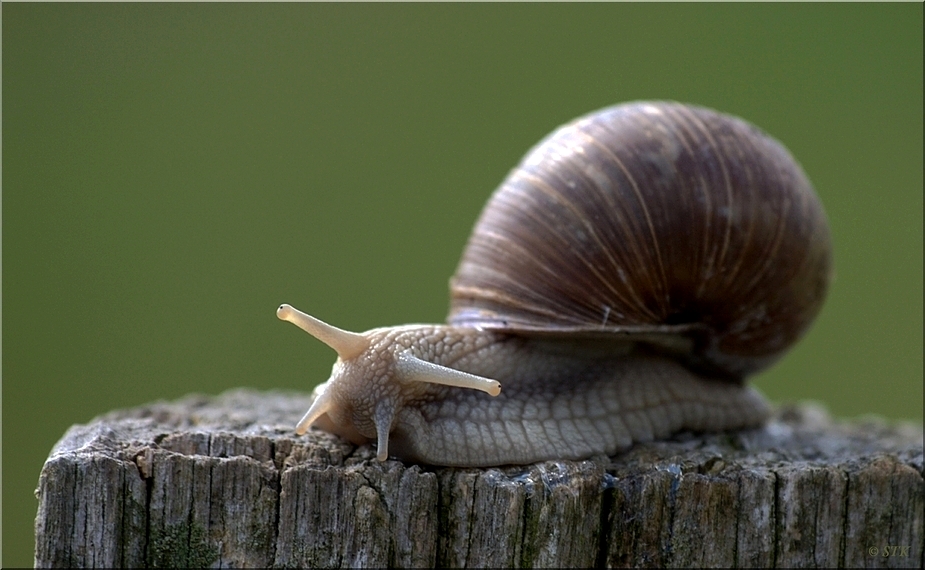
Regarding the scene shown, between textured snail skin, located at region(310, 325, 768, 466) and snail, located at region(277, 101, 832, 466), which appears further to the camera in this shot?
snail, located at region(277, 101, 832, 466)

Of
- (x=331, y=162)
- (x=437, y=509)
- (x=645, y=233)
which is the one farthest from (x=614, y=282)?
(x=331, y=162)

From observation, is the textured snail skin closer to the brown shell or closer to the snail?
the snail

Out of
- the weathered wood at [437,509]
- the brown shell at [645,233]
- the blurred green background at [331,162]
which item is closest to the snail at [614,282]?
the brown shell at [645,233]

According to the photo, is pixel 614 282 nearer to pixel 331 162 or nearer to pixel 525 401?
pixel 525 401

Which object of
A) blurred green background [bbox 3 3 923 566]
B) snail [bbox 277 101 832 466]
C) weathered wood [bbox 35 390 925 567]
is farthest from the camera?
blurred green background [bbox 3 3 923 566]

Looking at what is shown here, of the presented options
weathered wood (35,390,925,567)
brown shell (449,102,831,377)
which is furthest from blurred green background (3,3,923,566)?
weathered wood (35,390,925,567)

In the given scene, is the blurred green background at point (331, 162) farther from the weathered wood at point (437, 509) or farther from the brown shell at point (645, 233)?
the weathered wood at point (437, 509)
